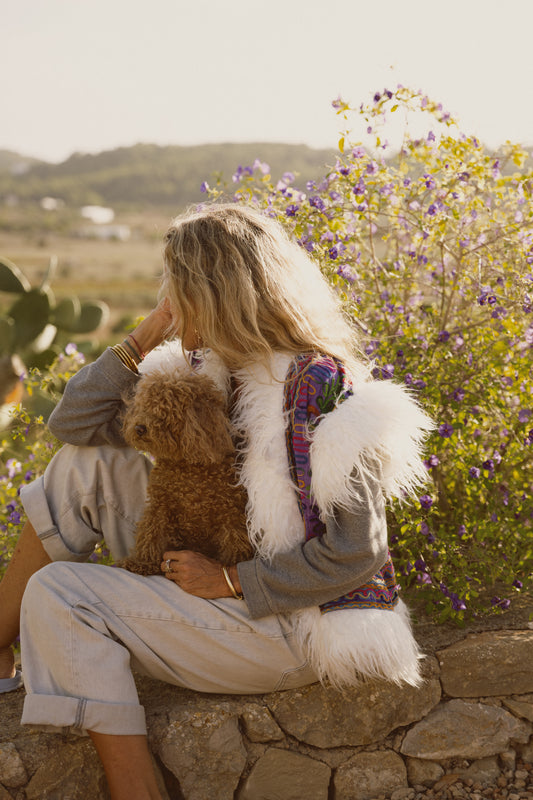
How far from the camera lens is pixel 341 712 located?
8.45 feet

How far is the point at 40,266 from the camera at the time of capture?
39.0 meters

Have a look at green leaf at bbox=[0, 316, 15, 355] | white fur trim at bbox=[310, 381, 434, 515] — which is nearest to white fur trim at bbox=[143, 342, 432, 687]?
white fur trim at bbox=[310, 381, 434, 515]

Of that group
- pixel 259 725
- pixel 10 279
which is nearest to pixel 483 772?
pixel 259 725

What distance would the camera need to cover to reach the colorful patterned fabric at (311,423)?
234 centimetres

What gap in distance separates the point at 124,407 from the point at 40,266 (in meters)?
38.6

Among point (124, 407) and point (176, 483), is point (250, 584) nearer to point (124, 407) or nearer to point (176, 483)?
point (176, 483)

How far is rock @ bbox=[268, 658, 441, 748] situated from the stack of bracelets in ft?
4.25

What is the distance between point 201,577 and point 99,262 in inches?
1891

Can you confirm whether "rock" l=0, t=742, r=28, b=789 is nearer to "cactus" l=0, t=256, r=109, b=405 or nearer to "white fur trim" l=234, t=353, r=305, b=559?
"white fur trim" l=234, t=353, r=305, b=559

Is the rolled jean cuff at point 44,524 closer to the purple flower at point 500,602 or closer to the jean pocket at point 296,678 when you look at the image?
the jean pocket at point 296,678

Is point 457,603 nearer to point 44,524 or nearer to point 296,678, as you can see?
point 296,678

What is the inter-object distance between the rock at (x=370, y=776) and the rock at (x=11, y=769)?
3.41ft

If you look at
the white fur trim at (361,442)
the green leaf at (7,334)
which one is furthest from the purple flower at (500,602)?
the green leaf at (7,334)

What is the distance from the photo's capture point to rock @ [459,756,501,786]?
267 centimetres
